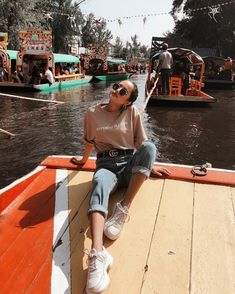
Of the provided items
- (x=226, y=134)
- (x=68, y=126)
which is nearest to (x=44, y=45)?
(x=68, y=126)

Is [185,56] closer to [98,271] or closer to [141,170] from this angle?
[141,170]

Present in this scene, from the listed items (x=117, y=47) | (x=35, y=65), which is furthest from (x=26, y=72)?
(x=117, y=47)

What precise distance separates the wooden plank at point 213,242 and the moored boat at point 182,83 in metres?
10.2

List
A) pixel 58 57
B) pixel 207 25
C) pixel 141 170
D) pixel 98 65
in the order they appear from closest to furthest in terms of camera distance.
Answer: pixel 141 170 → pixel 58 57 → pixel 98 65 → pixel 207 25

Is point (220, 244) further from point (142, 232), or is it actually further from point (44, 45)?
point (44, 45)

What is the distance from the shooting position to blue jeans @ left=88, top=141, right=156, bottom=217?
2.46m

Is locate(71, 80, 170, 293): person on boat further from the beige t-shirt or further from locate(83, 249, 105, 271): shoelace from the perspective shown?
locate(83, 249, 105, 271): shoelace

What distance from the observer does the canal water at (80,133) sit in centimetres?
695

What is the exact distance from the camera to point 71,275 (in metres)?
2.05

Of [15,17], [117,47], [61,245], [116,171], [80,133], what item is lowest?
[80,133]

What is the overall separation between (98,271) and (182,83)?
12764mm

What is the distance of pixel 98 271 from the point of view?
1932 millimetres

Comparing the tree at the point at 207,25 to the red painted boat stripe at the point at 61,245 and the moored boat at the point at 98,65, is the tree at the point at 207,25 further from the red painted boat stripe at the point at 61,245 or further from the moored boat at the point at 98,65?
the red painted boat stripe at the point at 61,245

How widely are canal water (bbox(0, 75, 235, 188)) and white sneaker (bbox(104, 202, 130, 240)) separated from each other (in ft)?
11.5
